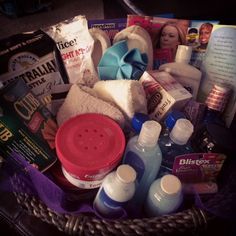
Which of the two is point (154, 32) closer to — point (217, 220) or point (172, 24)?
point (172, 24)

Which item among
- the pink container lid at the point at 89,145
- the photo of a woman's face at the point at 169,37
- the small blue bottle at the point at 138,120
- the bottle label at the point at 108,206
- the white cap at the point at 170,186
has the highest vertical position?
the photo of a woman's face at the point at 169,37

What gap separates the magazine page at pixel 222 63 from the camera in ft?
2.22

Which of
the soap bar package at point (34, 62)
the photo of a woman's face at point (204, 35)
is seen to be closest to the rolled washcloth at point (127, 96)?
the soap bar package at point (34, 62)

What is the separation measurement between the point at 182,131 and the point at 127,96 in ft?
0.43

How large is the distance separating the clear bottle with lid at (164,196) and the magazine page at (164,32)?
38 centimetres

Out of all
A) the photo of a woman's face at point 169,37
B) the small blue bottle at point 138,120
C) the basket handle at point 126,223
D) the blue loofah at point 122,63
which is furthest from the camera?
the photo of a woman's face at point 169,37

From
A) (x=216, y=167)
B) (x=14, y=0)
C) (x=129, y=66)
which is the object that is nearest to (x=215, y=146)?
(x=216, y=167)

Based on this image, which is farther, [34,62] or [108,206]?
[34,62]

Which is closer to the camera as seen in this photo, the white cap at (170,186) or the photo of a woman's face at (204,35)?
the white cap at (170,186)

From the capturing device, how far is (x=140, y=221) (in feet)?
1.43

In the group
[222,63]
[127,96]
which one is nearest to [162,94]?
[127,96]

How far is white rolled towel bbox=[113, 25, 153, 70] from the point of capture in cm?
70

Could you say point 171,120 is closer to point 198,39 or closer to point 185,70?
point 185,70

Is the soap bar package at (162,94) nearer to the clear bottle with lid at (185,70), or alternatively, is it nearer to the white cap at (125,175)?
the clear bottle with lid at (185,70)
